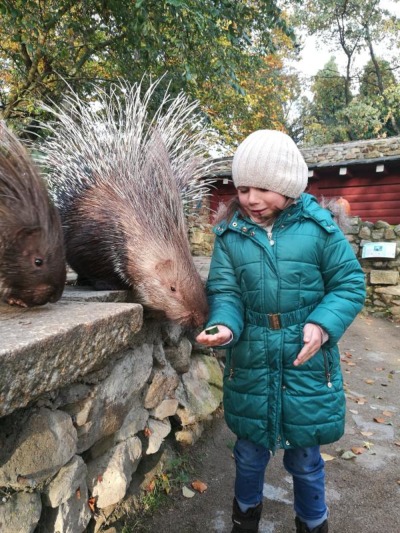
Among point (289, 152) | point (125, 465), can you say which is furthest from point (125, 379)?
point (289, 152)

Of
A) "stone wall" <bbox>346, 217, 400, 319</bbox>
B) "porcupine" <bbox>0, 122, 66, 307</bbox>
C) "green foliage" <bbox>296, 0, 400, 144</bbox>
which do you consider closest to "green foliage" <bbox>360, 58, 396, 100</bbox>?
"green foliage" <bbox>296, 0, 400, 144</bbox>

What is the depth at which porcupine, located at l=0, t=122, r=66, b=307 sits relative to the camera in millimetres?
1215

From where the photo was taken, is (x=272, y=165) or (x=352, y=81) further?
(x=352, y=81)

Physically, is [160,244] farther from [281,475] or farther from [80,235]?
[281,475]

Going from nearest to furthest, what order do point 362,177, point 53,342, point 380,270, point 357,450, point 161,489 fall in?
point 53,342
point 161,489
point 357,450
point 380,270
point 362,177

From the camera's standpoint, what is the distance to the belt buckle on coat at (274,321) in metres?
1.51

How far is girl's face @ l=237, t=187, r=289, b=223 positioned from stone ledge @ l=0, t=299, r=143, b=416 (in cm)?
56

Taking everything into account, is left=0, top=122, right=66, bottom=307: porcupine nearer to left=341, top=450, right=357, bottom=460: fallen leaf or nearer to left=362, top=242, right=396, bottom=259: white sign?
left=341, top=450, right=357, bottom=460: fallen leaf

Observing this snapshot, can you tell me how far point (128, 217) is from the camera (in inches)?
68.2

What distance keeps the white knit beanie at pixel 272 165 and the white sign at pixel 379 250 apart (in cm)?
680

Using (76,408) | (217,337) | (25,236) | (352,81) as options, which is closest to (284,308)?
(217,337)

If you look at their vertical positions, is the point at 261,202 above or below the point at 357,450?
Result: above

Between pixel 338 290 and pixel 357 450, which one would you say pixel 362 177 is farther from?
pixel 338 290

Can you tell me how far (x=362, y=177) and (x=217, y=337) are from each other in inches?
380
